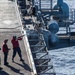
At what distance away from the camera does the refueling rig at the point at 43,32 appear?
35812 millimetres

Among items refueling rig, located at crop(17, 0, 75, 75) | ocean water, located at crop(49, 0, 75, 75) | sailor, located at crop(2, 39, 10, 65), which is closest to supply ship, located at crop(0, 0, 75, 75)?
refueling rig, located at crop(17, 0, 75, 75)

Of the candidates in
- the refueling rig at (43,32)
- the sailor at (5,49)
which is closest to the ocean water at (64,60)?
the refueling rig at (43,32)

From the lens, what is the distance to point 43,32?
46.1m

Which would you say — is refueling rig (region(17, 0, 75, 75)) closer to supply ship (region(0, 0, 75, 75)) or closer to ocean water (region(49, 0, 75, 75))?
supply ship (region(0, 0, 75, 75))

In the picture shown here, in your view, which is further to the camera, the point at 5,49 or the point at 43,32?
the point at 43,32

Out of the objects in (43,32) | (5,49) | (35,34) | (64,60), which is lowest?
(64,60)

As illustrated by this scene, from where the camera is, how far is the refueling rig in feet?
117

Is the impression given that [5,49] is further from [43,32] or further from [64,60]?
[64,60]

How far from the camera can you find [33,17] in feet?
171

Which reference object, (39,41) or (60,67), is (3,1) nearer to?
(60,67)

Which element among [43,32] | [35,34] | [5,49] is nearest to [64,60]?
[43,32]

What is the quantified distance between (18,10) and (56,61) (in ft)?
31.6

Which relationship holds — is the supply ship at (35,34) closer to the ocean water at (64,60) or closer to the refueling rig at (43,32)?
the refueling rig at (43,32)

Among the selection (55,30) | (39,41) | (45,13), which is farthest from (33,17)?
(45,13)
